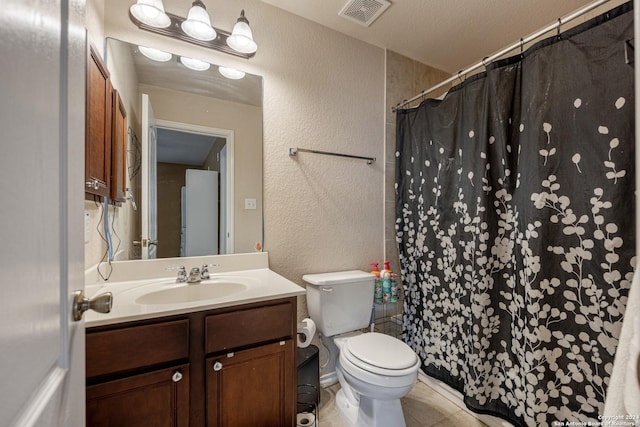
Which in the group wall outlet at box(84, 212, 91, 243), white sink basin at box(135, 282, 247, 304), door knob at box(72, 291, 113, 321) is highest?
wall outlet at box(84, 212, 91, 243)

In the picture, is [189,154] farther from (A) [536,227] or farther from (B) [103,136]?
(A) [536,227]

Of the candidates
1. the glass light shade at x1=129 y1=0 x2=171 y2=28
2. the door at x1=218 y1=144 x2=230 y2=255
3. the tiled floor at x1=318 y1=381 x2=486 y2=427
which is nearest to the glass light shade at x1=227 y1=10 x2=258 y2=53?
the glass light shade at x1=129 y1=0 x2=171 y2=28

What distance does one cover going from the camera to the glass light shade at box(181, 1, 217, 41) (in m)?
1.42

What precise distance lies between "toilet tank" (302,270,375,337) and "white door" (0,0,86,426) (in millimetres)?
1196

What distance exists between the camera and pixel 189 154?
1547 millimetres

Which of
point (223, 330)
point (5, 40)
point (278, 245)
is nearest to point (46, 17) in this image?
point (5, 40)

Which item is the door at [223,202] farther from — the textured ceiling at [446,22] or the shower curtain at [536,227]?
the shower curtain at [536,227]

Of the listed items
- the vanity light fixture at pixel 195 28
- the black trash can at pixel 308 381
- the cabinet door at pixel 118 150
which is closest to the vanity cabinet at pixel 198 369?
the black trash can at pixel 308 381

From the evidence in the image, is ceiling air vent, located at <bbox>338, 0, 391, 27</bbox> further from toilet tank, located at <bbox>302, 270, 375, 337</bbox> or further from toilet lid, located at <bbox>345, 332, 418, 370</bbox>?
toilet lid, located at <bbox>345, 332, 418, 370</bbox>

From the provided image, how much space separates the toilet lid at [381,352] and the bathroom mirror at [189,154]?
82cm

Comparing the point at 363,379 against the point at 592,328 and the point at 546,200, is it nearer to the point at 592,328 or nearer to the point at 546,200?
the point at 592,328

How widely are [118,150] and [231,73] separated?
76cm

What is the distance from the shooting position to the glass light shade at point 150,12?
1.35m

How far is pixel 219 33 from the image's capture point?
5.13 feet
